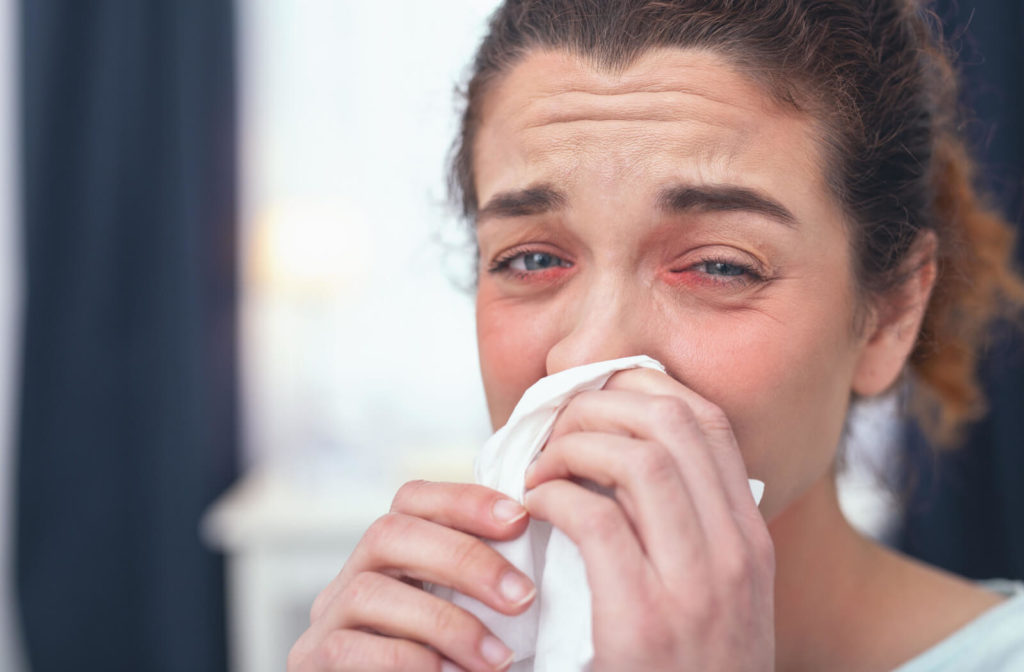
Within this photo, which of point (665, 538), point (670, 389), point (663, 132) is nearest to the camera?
point (665, 538)

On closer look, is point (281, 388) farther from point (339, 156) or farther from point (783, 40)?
point (783, 40)

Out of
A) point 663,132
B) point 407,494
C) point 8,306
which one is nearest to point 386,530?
point 407,494

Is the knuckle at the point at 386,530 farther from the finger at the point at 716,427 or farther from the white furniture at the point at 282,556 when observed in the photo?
the white furniture at the point at 282,556

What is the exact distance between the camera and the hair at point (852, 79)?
3.48ft

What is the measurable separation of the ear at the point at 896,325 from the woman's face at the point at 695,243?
0.33 ft

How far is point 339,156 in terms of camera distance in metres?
3.29

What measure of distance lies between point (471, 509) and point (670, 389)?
9.1 inches

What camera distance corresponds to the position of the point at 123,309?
10.7 feet

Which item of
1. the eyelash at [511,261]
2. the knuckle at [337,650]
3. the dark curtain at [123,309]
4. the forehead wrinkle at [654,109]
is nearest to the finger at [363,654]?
the knuckle at [337,650]

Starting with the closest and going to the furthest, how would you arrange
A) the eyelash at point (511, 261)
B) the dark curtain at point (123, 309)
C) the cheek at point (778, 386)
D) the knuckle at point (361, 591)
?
the knuckle at point (361, 591) → the cheek at point (778, 386) → the eyelash at point (511, 261) → the dark curtain at point (123, 309)

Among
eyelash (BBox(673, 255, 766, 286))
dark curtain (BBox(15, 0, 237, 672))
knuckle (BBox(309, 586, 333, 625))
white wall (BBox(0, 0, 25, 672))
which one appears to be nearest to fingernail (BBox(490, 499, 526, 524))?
knuckle (BBox(309, 586, 333, 625))

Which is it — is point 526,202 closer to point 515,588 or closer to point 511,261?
point 511,261

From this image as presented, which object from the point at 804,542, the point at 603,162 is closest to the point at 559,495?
the point at 603,162

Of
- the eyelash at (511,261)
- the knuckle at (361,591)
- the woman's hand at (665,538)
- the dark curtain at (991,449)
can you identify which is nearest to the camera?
the woman's hand at (665,538)
